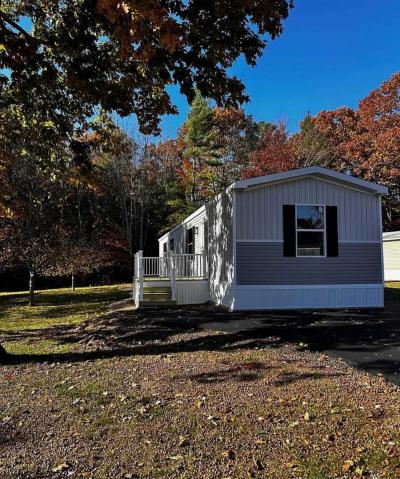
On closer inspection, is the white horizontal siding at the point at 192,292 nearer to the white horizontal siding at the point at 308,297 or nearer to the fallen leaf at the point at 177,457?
the white horizontal siding at the point at 308,297

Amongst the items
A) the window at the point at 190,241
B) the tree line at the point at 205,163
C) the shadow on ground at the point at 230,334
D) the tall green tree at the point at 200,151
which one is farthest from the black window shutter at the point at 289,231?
the tall green tree at the point at 200,151

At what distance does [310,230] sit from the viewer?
38.0ft

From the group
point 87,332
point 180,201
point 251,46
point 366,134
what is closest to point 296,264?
point 87,332

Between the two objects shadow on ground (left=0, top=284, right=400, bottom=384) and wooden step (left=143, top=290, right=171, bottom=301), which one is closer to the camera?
shadow on ground (left=0, top=284, right=400, bottom=384)

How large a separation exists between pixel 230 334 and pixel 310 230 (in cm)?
479

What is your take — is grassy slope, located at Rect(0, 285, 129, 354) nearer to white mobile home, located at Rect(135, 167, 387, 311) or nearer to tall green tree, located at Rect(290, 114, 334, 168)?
white mobile home, located at Rect(135, 167, 387, 311)

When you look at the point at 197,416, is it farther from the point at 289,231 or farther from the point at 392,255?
the point at 392,255

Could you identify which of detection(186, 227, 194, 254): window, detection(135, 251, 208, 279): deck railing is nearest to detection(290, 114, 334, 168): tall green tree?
detection(186, 227, 194, 254): window

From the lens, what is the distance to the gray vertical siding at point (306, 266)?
11.3 metres

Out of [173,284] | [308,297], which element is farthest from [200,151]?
[308,297]

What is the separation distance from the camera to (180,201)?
27391mm

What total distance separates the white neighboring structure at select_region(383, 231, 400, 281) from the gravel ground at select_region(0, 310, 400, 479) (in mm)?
17221

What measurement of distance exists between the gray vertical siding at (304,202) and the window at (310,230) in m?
0.24

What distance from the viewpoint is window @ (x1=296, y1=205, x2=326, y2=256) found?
11492mm
